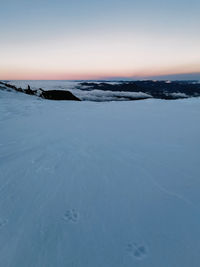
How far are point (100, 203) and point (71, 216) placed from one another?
1.29 ft

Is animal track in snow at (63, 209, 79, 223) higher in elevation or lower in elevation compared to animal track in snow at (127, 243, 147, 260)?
higher

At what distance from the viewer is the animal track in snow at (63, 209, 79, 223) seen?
1790 millimetres

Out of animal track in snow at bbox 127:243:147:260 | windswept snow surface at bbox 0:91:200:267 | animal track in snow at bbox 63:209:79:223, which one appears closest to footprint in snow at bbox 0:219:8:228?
windswept snow surface at bbox 0:91:200:267

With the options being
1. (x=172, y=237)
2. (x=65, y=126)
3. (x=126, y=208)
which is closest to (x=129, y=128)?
(x=65, y=126)

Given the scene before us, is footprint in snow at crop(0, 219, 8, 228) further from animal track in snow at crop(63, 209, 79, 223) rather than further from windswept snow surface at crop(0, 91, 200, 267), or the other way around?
animal track in snow at crop(63, 209, 79, 223)

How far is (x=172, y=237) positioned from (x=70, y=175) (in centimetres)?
164

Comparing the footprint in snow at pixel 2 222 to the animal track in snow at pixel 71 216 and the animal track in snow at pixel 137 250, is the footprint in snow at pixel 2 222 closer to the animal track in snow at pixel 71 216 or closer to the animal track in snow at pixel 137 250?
the animal track in snow at pixel 71 216

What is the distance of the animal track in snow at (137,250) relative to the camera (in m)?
1.44

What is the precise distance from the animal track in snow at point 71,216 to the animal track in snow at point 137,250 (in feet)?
2.05

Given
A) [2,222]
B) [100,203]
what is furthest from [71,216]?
[2,222]

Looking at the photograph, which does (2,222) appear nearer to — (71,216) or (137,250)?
(71,216)

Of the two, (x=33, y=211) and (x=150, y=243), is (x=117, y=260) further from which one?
(x=33, y=211)

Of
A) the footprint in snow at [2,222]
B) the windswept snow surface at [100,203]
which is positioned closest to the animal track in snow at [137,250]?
the windswept snow surface at [100,203]

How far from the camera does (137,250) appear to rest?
1.49 metres
